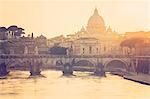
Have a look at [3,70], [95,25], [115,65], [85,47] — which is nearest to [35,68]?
[3,70]

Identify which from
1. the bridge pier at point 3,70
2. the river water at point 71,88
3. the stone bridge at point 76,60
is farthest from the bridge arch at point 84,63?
the bridge pier at point 3,70

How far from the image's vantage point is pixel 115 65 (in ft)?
38.1

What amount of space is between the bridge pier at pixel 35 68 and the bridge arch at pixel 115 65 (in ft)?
3.35

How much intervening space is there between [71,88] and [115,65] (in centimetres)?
320

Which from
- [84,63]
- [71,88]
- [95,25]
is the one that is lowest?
[71,88]

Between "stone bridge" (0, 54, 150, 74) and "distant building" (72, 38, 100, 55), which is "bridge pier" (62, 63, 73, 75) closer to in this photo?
"stone bridge" (0, 54, 150, 74)

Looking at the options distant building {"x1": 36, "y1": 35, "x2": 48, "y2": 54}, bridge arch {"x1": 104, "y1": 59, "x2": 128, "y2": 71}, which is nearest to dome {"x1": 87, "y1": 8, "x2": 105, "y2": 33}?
bridge arch {"x1": 104, "y1": 59, "x2": 128, "y2": 71}

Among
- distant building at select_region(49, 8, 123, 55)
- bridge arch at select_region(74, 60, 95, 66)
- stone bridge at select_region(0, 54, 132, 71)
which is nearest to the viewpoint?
stone bridge at select_region(0, 54, 132, 71)

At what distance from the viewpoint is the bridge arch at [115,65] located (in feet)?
36.3

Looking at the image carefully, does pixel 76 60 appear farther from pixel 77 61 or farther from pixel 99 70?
pixel 99 70

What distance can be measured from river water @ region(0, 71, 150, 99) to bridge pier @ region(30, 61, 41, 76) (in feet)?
0.46

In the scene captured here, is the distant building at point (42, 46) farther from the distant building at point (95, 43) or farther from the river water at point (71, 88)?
the river water at point (71, 88)

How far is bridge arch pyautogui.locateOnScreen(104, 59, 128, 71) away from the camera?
1106 cm

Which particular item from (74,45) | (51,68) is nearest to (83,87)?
(51,68)
